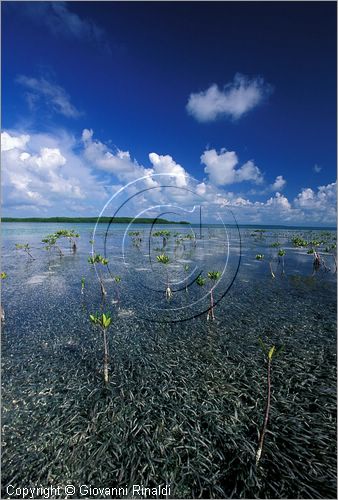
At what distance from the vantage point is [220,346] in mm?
15609

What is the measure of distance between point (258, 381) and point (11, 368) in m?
14.2

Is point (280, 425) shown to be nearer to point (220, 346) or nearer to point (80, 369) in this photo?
point (220, 346)

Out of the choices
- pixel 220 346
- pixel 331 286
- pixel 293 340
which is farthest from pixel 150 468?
pixel 331 286

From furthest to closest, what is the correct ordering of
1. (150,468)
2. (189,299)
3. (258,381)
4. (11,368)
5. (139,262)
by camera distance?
(139,262), (189,299), (11,368), (258,381), (150,468)

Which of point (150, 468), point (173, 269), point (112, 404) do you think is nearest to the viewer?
point (150, 468)

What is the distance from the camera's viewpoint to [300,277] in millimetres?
36250

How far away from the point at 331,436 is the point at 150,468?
734cm

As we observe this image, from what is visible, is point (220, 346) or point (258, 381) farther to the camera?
point (220, 346)

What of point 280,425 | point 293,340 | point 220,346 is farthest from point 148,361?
point 293,340

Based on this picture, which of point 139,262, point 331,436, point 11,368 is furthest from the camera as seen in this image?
point 139,262

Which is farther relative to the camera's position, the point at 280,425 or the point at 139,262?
the point at 139,262

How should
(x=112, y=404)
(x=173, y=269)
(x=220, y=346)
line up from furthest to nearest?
(x=173, y=269)
(x=220, y=346)
(x=112, y=404)

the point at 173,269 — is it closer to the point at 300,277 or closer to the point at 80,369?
the point at 300,277

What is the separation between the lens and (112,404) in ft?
35.3
